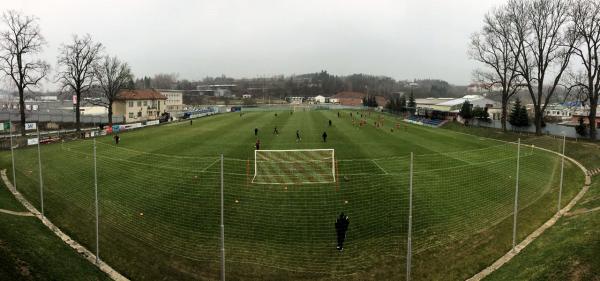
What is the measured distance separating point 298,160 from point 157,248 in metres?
9.45

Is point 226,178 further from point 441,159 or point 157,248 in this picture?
point 441,159

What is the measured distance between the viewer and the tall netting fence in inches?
489

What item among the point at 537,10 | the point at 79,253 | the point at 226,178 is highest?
the point at 537,10

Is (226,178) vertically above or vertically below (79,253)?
above

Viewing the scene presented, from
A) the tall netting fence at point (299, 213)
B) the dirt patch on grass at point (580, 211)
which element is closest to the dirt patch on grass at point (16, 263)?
the tall netting fence at point (299, 213)

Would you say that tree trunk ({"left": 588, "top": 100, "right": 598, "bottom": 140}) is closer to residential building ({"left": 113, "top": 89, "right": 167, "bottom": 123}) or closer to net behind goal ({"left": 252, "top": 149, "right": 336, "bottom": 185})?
net behind goal ({"left": 252, "top": 149, "right": 336, "bottom": 185})

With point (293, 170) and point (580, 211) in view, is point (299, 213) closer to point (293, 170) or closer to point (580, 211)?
point (293, 170)

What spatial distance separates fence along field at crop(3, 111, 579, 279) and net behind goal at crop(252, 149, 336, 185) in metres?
0.34

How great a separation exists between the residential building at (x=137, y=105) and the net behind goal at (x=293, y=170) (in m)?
54.6

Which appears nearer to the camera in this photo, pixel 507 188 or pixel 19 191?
pixel 507 188

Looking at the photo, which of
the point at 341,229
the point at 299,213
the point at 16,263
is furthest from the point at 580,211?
the point at 16,263

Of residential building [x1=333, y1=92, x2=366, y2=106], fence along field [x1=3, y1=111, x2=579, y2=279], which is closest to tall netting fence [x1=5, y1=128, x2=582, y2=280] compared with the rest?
fence along field [x1=3, y1=111, x2=579, y2=279]

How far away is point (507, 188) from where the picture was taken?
64.0 feet

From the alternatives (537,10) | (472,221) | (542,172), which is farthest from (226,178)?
(537,10)
